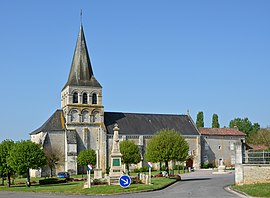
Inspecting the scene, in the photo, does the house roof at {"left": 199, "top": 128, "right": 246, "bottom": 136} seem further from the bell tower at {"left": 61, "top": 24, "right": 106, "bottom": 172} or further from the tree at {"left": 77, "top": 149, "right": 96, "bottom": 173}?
the tree at {"left": 77, "top": 149, "right": 96, "bottom": 173}

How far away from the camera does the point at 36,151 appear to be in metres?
44.7

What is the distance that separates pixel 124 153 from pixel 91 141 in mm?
13833

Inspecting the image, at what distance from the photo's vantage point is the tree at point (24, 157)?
1700 inches

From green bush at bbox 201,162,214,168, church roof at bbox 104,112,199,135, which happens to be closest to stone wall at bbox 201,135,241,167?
green bush at bbox 201,162,214,168

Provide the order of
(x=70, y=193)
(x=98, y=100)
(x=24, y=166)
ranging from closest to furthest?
(x=70, y=193)
(x=24, y=166)
(x=98, y=100)

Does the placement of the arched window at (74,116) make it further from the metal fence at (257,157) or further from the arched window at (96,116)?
the metal fence at (257,157)

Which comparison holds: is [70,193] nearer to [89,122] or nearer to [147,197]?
[147,197]

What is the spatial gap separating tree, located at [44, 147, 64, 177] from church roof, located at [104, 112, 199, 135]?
9.04m

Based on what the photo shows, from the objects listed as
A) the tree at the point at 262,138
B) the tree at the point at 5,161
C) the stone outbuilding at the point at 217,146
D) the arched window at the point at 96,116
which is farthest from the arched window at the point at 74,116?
the tree at the point at 262,138

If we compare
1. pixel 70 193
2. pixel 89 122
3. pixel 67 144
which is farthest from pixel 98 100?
pixel 70 193

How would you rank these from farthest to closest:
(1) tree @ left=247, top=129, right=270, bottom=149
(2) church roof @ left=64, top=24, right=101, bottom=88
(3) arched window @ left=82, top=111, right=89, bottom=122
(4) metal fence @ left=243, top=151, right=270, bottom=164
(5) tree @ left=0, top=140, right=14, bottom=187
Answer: (1) tree @ left=247, top=129, right=270, bottom=149 → (2) church roof @ left=64, top=24, right=101, bottom=88 → (3) arched window @ left=82, top=111, right=89, bottom=122 → (5) tree @ left=0, top=140, right=14, bottom=187 → (4) metal fence @ left=243, top=151, right=270, bottom=164

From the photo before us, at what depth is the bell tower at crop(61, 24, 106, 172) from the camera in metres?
66.8

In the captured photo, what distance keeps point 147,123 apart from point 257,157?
4407 centimetres

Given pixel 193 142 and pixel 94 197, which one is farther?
pixel 193 142
